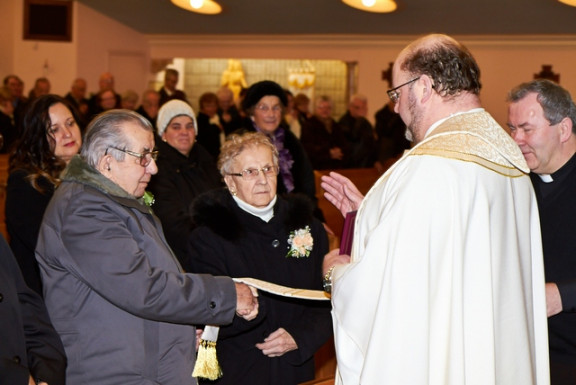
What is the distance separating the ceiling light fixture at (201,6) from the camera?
13383 millimetres

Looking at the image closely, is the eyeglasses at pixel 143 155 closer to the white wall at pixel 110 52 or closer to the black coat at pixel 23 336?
the black coat at pixel 23 336

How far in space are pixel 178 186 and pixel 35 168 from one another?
3.32 feet

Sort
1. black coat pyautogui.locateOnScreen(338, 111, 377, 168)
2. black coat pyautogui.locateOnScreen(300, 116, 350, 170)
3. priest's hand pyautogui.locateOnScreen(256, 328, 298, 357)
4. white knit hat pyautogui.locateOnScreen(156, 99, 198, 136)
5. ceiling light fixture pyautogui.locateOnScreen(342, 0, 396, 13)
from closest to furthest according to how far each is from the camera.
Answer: priest's hand pyautogui.locateOnScreen(256, 328, 298, 357), white knit hat pyautogui.locateOnScreen(156, 99, 198, 136), black coat pyautogui.locateOnScreen(300, 116, 350, 170), black coat pyautogui.locateOnScreen(338, 111, 377, 168), ceiling light fixture pyautogui.locateOnScreen(342, 0, 396, 13)

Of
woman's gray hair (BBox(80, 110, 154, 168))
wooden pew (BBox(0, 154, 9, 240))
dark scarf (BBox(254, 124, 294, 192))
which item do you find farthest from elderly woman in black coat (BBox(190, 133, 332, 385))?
wooden pew (BBox(0, 154, 9, 240))

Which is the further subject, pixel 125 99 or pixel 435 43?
pixel 125 99

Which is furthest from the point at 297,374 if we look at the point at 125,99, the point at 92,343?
the point at 125,99

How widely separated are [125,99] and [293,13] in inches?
150

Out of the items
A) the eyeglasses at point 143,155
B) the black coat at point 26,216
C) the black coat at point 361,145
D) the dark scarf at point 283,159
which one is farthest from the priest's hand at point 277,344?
the black coat at point 361,145

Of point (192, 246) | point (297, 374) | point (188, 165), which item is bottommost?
point (297, 374)

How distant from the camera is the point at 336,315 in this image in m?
2.81

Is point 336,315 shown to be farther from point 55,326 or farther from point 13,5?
point 13,5

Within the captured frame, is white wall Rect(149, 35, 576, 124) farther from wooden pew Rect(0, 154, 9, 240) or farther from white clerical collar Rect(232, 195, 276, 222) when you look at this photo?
white clerical collar Rect(232, 195, 276, 222)

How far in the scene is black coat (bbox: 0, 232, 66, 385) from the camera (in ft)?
8.46

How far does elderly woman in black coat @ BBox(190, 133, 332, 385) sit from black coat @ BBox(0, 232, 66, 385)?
31.9 inches
